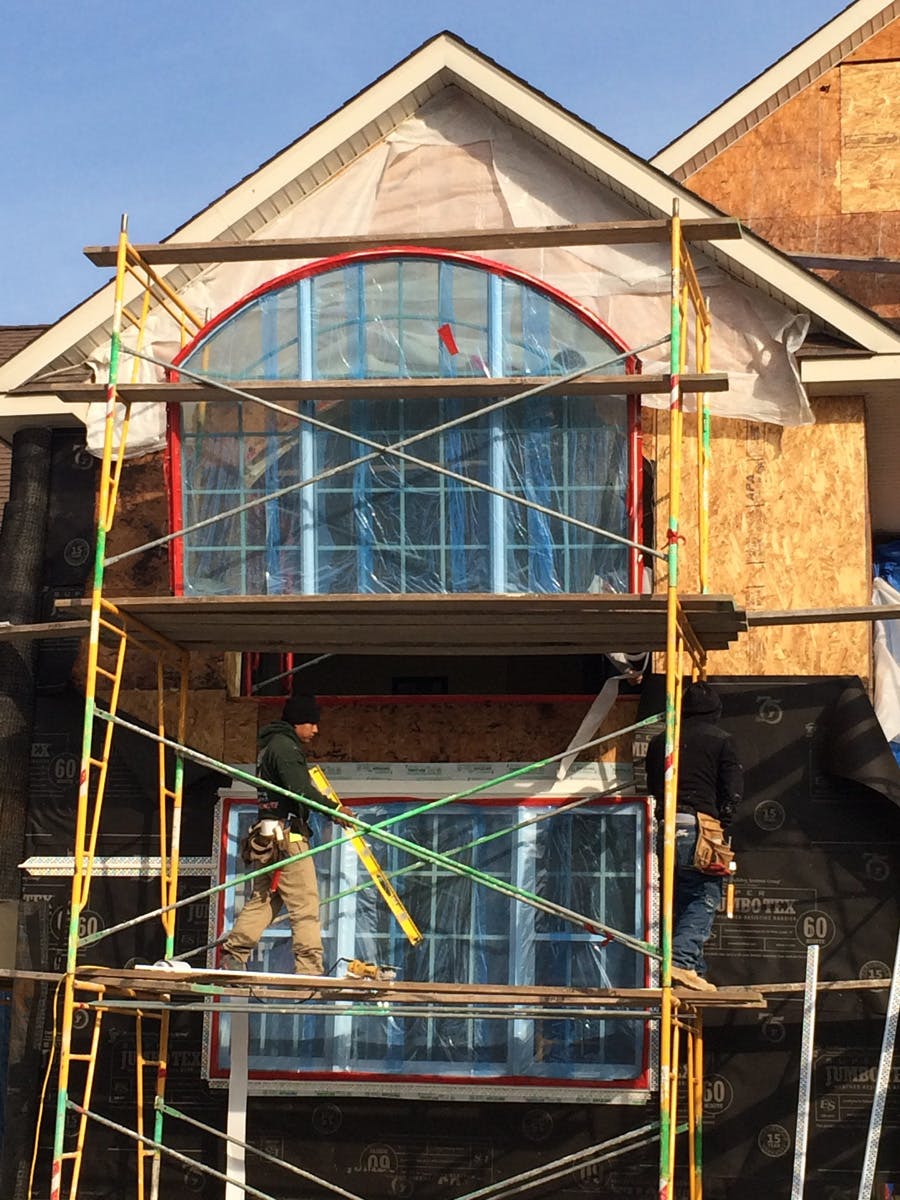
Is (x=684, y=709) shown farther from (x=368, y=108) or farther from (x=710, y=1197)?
(x=368, y=108)

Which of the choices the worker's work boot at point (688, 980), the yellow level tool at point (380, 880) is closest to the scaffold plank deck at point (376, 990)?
the worker's work boot at point (688, 980)

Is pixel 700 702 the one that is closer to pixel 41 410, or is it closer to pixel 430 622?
pixel 430 622

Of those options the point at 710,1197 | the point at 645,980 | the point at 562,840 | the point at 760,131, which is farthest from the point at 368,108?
the point at 710,1197

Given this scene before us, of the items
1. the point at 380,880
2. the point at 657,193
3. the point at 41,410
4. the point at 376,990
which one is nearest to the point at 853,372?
the point at 657,193

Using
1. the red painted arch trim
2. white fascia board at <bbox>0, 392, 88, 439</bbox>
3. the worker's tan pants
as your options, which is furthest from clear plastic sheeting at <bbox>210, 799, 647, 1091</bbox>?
white fascia board at <bbox>0, 392, 88, 439</bbox>

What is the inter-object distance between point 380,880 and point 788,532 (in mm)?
4179

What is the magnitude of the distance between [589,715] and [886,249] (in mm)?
5483

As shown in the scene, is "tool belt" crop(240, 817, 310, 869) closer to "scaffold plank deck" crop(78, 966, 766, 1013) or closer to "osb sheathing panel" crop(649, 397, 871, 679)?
"scaffold plank deck" crop(78, 966, 766, 1013)

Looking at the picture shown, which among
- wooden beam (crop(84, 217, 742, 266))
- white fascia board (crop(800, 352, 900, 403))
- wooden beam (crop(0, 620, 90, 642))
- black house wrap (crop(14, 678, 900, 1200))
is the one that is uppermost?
wooden beam (crop(84, 217, 742, 266))

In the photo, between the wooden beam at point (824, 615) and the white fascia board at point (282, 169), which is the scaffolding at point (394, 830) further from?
the white fascia board at point (282, 169)

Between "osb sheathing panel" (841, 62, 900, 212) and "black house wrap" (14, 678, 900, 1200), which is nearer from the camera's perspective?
"black house wrap" (14, 678, 900, 1200)

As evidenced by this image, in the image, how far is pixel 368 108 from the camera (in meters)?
14.9

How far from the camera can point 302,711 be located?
12.5 metres

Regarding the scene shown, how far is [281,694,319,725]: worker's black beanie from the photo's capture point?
493 inches
